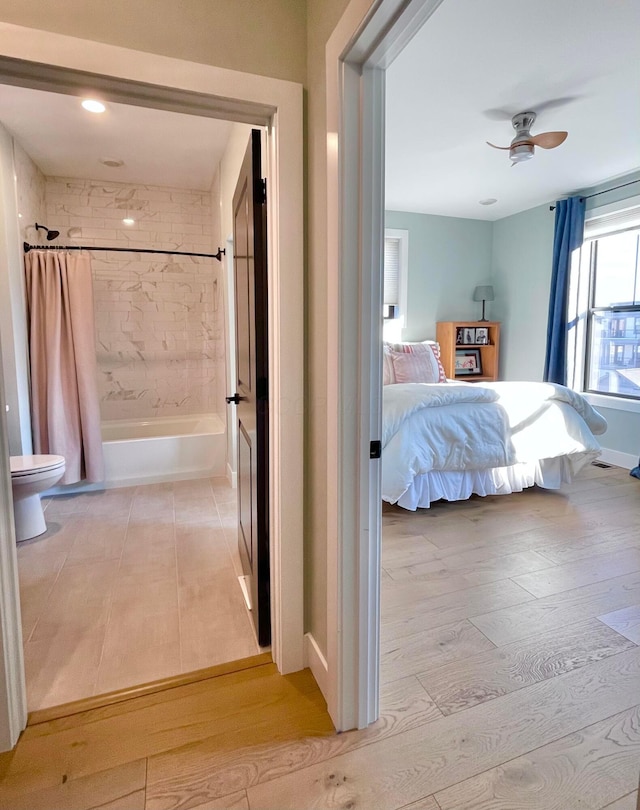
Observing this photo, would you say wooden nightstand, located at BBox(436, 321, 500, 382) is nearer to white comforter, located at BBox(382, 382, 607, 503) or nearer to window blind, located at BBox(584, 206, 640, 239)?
window blind, located at BBox(584, 206, 640, 239)

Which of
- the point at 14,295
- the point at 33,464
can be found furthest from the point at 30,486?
the point at 14,295

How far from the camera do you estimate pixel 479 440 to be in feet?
9.59

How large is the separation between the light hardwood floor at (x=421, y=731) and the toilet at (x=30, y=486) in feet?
4.55

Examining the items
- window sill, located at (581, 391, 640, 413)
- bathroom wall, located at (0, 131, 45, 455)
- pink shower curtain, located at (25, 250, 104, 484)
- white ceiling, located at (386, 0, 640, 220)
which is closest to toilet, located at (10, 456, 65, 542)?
bathroom wall, located at (0, 131, 45, 455)

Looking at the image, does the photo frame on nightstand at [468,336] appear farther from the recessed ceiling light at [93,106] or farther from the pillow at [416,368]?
the recessed ceiling light at [93,106]

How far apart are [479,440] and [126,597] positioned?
2261 mm

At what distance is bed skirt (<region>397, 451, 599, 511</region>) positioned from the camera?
9.57 feet

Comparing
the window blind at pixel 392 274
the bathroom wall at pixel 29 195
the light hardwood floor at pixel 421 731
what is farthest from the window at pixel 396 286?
the light hardwood floor at pixel 421 731

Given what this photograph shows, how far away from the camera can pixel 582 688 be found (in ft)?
4.94

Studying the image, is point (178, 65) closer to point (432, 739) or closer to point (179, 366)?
point (432, 739)

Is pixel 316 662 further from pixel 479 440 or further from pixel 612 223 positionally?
pixel 612 223

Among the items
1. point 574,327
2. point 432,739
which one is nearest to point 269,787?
point 432,739

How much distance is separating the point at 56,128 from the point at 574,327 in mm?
4705

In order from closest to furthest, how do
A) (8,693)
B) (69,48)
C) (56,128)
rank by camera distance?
(69,48), (8,693), (56,128)
